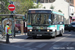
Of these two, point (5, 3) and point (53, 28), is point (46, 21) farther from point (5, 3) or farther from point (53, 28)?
point (5, 3)

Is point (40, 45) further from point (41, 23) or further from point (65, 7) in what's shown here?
point (65, 7)

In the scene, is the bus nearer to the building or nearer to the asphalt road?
the asphalt road

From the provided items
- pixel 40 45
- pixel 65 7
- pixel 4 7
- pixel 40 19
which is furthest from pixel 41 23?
pixel 65 7

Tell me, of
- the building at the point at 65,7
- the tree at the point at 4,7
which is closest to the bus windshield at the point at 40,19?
the tree at the point at 4,7

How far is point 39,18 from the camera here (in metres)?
24.3

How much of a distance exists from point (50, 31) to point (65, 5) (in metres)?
57.2

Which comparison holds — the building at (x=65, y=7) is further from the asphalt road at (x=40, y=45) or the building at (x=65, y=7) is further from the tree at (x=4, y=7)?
the asphalt road at (x=40, y=45)

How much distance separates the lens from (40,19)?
79.6 feet

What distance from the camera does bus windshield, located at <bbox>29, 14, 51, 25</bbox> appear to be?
2406 centimetres

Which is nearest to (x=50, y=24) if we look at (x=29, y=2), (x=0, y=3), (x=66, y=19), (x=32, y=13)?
(x=32, y=13)

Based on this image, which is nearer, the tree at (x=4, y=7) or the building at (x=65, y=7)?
the tree at (x=4, y=7)

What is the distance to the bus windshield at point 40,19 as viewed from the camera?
2406 centimetres

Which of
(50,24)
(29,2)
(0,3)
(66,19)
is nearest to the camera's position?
(50,24)

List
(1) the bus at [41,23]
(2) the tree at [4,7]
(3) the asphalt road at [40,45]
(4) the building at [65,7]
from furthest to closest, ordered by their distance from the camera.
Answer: (4) the building at [65,7] → (2) the tree at [4,7] → (1) the bus at [41,23] → (3) the asphalt road at [40,45]
